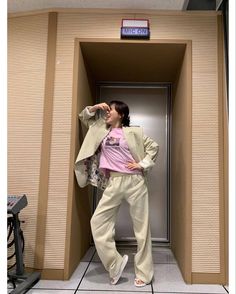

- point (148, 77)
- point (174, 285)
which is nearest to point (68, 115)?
point (148, 77)

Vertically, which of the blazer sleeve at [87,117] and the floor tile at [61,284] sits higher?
the blazer sleeve at [87,117]

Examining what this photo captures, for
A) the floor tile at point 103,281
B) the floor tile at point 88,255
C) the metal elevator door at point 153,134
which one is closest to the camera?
the floor tile at point 103,281

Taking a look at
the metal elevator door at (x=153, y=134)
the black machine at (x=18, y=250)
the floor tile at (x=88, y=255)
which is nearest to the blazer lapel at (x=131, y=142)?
the black machine at (x=18, y=250)

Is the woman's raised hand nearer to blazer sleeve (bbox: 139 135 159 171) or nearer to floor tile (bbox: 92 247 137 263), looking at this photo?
blazer sleeve (bbox: 139 135 159 171)

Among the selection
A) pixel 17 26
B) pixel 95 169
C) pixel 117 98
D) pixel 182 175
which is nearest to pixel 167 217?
pixel 182 175

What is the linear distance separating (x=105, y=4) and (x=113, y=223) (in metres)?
1.89

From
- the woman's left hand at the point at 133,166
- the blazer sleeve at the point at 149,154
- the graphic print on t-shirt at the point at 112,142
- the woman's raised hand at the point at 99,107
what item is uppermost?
the woman's raised hand at the point at 99,107

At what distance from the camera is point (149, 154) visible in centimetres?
236

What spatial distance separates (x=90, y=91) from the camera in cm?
313

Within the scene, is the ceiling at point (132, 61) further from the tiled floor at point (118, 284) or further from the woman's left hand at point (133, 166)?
the tiled floor at point (118, 284)

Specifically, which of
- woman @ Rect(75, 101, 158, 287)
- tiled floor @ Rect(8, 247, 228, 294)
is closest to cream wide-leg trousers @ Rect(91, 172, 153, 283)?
woman @ Rect(75, 101, 158, 287)

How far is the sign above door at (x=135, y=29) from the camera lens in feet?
7.88

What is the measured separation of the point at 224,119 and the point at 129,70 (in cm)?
122

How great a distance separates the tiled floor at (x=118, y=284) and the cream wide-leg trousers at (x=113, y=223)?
108 mm
